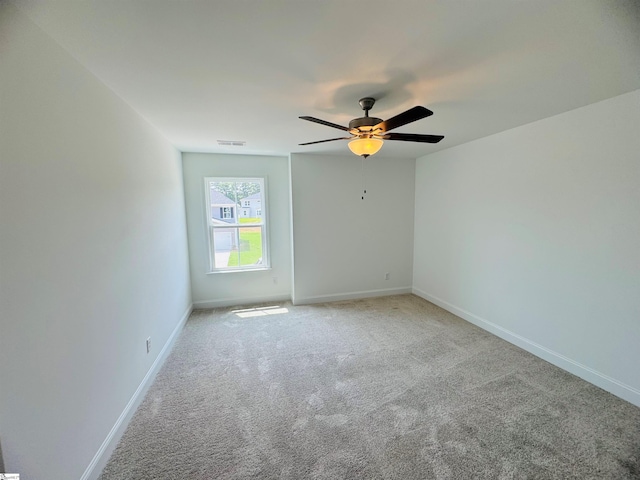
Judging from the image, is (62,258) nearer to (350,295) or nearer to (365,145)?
(365,145)

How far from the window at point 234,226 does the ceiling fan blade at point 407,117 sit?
8.94 ft

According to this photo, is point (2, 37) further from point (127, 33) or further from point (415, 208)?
point (415, 208)

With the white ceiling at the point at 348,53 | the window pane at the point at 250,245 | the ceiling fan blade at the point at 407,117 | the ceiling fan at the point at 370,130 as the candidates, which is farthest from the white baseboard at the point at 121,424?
the ceiling fan blade at the point at 407,117

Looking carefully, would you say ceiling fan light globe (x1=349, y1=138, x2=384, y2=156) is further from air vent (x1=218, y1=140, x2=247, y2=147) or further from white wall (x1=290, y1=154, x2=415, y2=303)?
white wall (x1=290, y1=154, x2=415, y2=303)

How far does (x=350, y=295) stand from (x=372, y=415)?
2.56 meters

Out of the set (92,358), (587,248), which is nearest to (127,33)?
(92,358)

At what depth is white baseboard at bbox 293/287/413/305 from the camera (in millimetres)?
4234

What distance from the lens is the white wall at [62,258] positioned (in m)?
1.03

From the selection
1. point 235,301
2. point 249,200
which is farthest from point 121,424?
point 249,200

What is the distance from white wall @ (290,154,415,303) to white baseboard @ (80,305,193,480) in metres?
2.11

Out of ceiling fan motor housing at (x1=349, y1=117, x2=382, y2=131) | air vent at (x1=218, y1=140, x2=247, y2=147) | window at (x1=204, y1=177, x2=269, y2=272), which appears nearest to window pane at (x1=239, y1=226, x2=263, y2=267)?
window at (x1=204, y1=177, x2=269, y2=272)

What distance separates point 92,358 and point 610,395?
387 centimetres

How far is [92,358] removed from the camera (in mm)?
1508

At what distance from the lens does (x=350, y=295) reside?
14.6 feet
